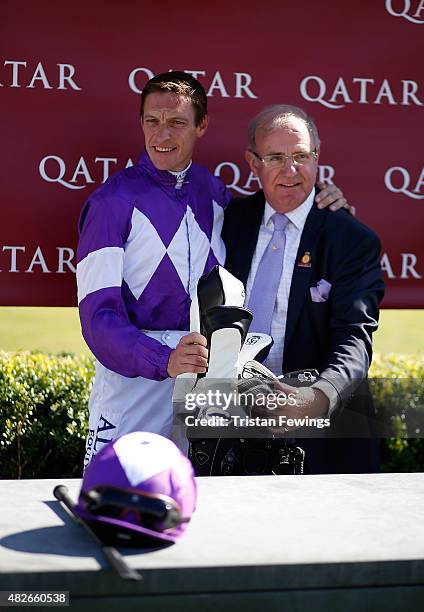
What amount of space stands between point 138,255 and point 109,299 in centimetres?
26

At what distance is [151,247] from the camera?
3619mm

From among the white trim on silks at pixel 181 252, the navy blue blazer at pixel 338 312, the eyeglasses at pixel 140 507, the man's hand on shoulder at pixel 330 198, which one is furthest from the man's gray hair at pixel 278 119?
the eyeglasses at pixel 140 507

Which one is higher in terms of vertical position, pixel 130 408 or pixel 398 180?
pixel 398 180

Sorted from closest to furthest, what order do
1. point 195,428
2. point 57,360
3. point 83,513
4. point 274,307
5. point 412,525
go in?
point 83,513 → point 412,525 → point 195,428 → point 274,307 → point 57,360

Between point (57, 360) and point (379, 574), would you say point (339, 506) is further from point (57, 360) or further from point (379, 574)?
point (57, 360)

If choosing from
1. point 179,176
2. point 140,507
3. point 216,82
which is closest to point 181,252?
point 179,176

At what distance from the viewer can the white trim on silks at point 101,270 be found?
345cm

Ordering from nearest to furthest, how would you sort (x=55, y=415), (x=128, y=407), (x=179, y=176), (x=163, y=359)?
(x=163, y=359) < (x=128, y=407) < (x=179, y=176) < (x=55, y=415)

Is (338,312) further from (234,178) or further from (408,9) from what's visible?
(408,9)

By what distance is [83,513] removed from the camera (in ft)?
6.77

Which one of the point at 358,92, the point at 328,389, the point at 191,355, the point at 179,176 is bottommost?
the point at 328,389

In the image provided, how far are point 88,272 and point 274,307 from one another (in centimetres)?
65

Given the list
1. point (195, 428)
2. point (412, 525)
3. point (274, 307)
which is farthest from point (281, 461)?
point (412, 525)

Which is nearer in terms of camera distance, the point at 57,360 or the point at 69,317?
the point at 57,360
